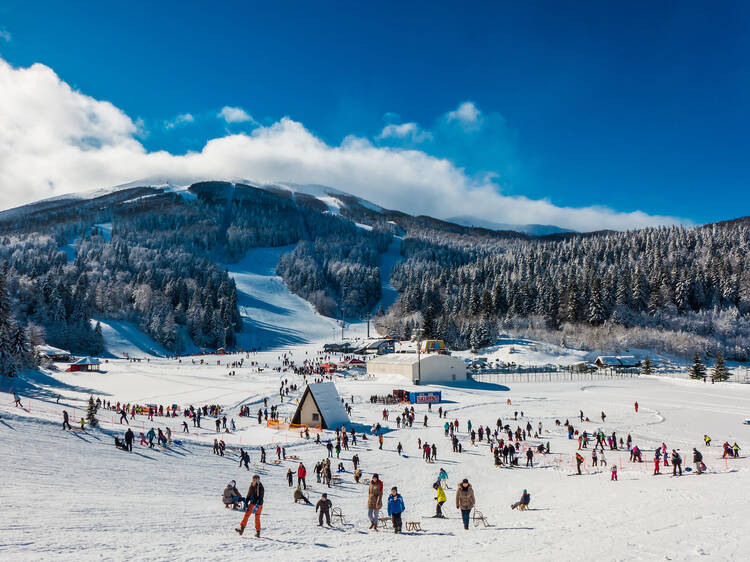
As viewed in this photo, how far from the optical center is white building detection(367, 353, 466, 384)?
49.4 metres

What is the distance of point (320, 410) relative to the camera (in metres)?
29.2

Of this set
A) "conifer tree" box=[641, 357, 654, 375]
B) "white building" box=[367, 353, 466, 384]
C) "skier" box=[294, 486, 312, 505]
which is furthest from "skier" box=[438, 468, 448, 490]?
"conifer tree" box=[641, 357, 654, 375]

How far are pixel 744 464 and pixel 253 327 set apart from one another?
98918 millimetres

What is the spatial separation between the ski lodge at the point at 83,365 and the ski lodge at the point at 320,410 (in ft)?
118

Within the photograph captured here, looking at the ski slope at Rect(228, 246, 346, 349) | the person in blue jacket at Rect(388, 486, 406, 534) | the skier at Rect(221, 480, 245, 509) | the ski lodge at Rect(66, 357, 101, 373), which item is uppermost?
the ski slope at Rect(228, 246, 346, 349)

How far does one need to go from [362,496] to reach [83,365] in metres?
49.5

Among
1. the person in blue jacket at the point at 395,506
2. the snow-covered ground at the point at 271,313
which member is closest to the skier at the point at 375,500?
the person in blue jacket at the point at 395,506

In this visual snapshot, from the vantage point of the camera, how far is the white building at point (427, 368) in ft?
162

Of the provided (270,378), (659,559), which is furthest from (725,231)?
(659,559)

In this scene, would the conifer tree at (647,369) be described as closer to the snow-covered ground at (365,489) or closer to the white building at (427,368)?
the snow-covered ground at (365,489)

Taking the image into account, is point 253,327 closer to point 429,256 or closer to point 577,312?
point 577,312

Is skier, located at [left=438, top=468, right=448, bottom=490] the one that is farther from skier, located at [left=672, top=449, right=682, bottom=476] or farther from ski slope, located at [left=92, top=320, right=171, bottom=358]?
ski slope, located at [left=92, top=320, right=171, bottom=358]

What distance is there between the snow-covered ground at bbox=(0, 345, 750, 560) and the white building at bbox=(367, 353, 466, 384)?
44.6 ft

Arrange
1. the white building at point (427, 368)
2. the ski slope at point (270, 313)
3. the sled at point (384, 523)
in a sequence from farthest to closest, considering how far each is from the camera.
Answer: the ski slope at point (270, 313), the white building at point (427, 368), the sled at point (384, 523)
